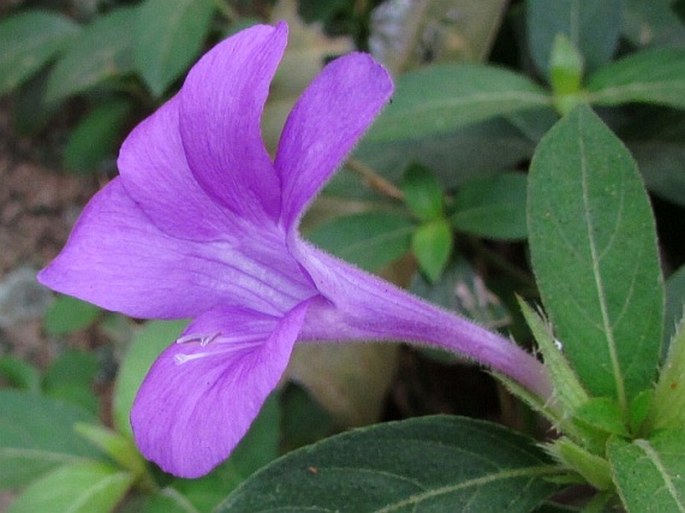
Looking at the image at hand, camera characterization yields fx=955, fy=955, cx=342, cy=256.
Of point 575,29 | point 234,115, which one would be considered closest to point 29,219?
point 575,29

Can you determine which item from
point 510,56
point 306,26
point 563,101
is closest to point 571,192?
point 563,101

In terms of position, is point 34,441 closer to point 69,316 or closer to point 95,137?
point 69,316

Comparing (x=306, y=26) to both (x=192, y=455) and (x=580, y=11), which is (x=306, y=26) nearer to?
(x=580, y=11)

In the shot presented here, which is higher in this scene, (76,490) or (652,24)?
(652,24)

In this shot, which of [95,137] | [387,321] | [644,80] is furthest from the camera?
[95,137]

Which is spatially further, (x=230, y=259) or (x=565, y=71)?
(x=565, y=71)

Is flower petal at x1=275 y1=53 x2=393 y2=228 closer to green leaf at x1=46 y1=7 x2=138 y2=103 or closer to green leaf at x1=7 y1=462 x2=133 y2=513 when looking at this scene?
green leaf at x1=7 y1=462 x2=133 y2=513
